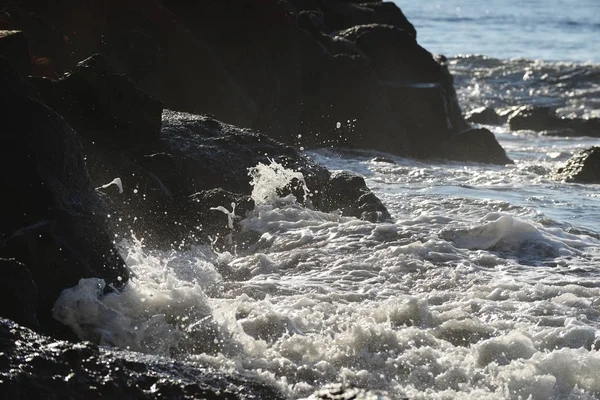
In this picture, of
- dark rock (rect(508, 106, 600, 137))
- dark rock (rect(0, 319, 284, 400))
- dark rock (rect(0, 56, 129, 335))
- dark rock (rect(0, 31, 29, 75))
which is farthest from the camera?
dark rock (rect(508, 106, 600, 137))

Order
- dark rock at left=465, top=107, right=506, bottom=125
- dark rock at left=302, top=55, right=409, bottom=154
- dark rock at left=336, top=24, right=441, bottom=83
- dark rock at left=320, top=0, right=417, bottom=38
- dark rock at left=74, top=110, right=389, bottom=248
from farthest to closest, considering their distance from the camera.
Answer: dark rock at left=465, top=107, right=506, bottom=125 < dark rock at left=320, top=0, right=417, bottom=38 < dark rock at left=336, top=24, right=441, bottom=83 < dark rock at left=302, top=55, right=409, bottom=154 < dark rock at left=74, top=110, right=389, bottom=248

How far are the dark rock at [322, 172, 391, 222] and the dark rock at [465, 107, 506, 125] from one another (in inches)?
554

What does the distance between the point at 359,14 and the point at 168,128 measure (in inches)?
448

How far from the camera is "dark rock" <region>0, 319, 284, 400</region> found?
389cm

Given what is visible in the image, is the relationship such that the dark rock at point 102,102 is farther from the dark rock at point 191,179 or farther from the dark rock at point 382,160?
the dark rock at point 382,160

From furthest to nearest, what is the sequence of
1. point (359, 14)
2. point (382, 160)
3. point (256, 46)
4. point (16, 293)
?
point (359, 14) → point (256, 46) → point (382, 160) → point (16, 293)

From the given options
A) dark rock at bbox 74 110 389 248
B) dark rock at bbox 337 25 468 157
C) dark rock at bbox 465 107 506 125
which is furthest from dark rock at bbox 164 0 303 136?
dark rock at bbox 465 107 506 125

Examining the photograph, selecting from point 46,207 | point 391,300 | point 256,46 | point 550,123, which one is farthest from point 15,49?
point 550,123

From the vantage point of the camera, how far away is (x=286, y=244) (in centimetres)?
807

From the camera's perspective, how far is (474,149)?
16.3 m

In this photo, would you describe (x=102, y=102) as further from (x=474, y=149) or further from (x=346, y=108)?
(x=474, y=149)

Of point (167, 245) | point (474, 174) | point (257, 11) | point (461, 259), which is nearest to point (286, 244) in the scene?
point (167, 245)

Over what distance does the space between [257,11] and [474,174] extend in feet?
15.1

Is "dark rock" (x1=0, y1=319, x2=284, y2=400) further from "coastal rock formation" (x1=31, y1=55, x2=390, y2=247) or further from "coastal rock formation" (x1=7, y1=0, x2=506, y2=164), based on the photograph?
"coastal rock formation" (x1=7, y1=0, x2=506, y2=164)
